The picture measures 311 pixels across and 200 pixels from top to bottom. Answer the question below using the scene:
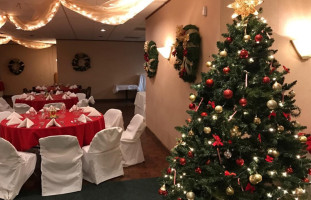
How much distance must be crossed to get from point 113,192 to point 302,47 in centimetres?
296

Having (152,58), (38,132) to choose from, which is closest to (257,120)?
(38,132)

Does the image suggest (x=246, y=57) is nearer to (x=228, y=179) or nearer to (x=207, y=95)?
(x=207, y=95)

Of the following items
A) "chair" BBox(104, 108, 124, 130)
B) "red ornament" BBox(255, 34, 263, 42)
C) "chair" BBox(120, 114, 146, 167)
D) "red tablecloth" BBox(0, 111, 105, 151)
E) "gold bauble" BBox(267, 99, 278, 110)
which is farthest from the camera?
"chair" BBox(104, 108, 124, 130)

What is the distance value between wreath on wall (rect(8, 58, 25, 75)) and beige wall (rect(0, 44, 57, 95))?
0.45ft

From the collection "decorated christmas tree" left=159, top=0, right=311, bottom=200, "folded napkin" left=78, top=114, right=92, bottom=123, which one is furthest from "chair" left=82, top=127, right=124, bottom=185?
"decorated christmas tree" left=159, top=0, right=311, bottom=200

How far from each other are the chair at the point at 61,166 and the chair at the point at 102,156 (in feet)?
0.56

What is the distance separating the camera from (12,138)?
3438mm

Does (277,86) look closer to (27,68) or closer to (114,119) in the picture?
(114,119)

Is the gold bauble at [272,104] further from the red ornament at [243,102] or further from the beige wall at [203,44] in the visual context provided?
the beige wall at [203,44]

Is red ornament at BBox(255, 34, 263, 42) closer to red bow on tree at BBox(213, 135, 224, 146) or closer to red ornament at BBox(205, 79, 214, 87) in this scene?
red ornament at BBox(205, 79, 214, 87)

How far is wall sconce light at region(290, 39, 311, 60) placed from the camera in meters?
3.15

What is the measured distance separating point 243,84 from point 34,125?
9.14 feet

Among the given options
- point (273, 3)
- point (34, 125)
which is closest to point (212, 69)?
point (273, 3)

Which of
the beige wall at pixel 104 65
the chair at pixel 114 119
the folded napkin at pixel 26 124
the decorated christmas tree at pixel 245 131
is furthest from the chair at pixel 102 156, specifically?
the beige wall at pixel 104 65
